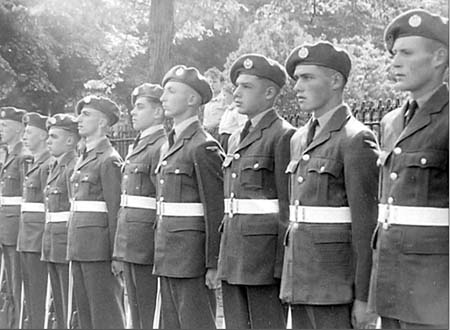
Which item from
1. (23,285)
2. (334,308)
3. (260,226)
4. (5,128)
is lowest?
(23,285)

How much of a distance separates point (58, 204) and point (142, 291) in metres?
1.39

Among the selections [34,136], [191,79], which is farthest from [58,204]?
[191,79]

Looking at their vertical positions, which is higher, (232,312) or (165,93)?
(165,93)

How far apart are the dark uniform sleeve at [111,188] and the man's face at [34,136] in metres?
1.57

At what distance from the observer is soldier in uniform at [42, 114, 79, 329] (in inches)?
290

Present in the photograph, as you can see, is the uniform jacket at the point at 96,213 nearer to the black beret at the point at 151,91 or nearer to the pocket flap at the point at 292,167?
the black beret at the point at 151,91

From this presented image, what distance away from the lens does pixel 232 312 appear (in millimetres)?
5539

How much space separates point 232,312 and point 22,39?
11550 millimetres

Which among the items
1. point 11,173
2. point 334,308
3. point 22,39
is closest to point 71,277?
point 11,173

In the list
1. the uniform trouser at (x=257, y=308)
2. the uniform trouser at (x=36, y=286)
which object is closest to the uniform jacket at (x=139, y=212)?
the uniform trouser at (x=257, y=308)

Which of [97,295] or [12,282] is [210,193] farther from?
[12,282]

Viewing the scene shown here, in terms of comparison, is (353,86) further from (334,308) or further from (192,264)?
(334,308)

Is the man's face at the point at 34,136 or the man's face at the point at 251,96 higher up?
the man's face at the point at 251,96

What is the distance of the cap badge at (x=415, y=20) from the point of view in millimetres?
4187
